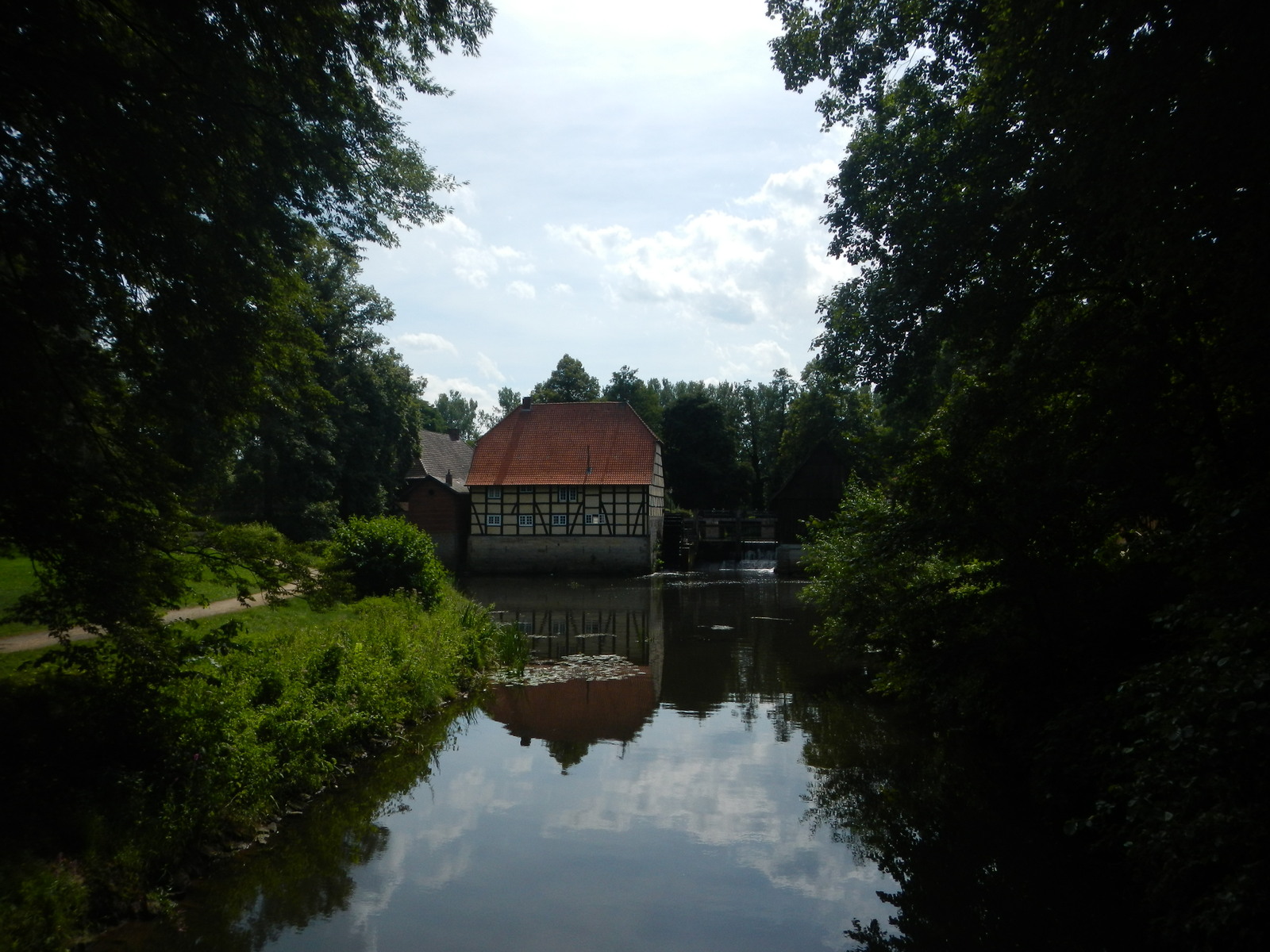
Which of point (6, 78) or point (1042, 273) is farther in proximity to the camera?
point (1042, 273)

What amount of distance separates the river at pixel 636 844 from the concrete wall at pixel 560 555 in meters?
23.8

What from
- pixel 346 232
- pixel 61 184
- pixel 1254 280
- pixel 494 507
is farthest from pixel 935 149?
pixel 494 507

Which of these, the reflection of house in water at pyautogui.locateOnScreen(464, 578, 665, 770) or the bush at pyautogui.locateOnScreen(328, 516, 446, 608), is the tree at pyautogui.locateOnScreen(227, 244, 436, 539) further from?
the bush at pyautogui.locateOnScreen(328, 516, 446, 608)

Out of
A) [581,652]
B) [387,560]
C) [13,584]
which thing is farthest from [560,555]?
[13,584]

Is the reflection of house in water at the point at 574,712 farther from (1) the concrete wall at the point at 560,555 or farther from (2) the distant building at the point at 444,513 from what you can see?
(2) the distant building at the point at 444,513

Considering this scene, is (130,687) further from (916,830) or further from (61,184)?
(916,830)

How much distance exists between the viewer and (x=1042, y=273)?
814 centimetres

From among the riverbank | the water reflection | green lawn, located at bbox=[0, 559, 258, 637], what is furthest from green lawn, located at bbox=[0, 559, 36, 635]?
the water reflection

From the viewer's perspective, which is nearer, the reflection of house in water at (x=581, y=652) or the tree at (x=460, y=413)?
the reflection of house in water at (x=581, y=652)

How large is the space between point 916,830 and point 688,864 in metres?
2.17

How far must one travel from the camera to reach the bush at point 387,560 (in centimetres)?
1700

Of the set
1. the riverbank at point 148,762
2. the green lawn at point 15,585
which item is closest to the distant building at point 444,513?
the green lawn at point 15,585

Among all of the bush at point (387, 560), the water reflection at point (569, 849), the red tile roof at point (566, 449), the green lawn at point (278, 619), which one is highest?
the red tile roof at point (566, 449)

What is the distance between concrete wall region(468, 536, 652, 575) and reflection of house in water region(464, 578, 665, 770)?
3876 mm
